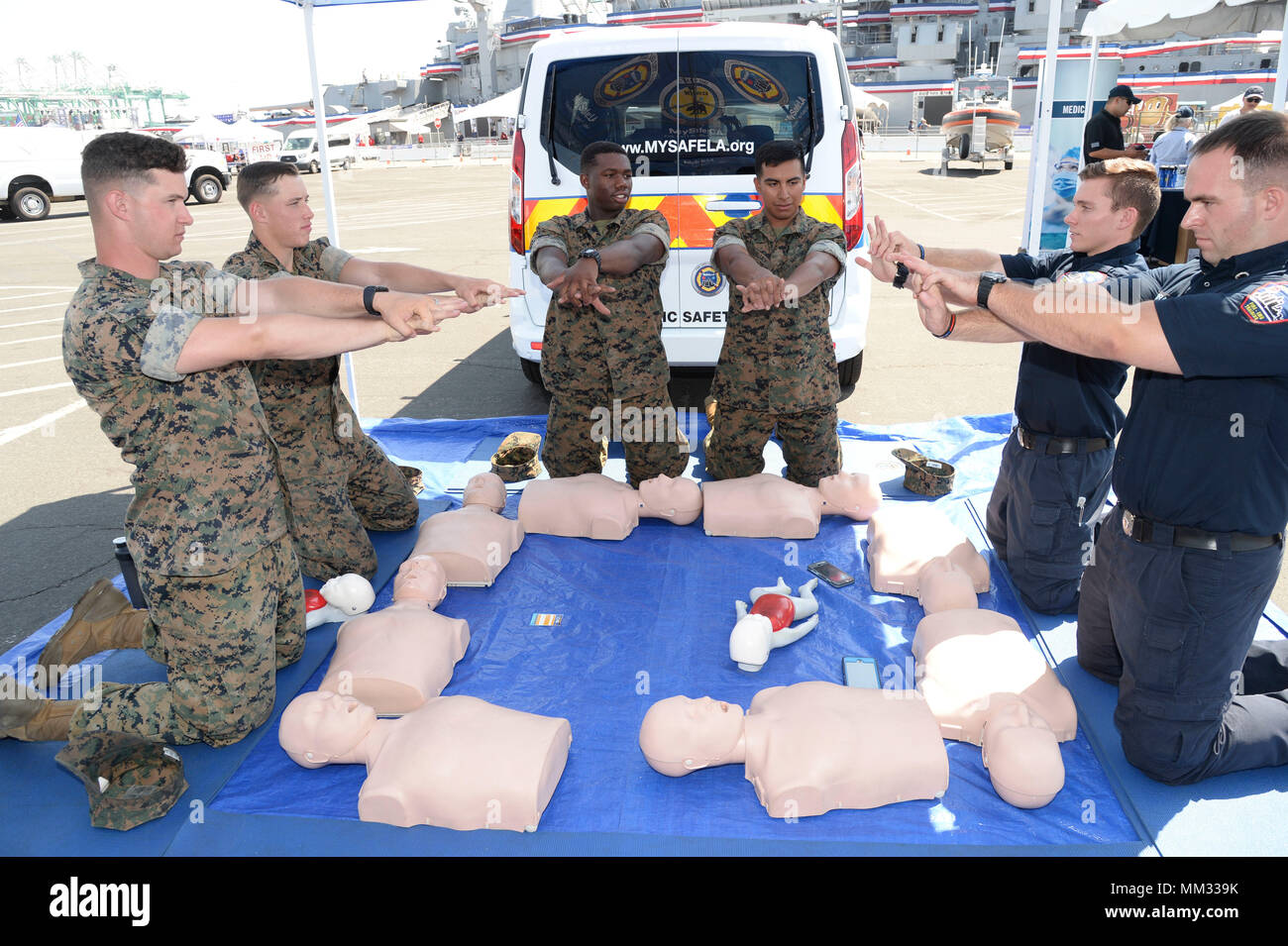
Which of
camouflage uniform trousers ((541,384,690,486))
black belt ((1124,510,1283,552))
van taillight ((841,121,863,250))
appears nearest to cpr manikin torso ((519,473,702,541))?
camouflage uniform trousers ((541,384,690,486))

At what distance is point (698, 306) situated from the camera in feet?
17.5

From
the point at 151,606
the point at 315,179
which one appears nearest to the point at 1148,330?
the point at 151,606

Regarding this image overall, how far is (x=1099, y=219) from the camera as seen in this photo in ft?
11.0

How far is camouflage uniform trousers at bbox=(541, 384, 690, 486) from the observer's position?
185 inches

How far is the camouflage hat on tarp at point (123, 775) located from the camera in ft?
8.32

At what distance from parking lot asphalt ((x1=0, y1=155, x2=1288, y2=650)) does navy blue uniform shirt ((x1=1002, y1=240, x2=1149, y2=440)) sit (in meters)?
1.33

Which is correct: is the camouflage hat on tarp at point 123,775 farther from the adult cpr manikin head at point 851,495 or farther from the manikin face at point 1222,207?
the manikin face at point 1222,207

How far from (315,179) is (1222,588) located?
102ft

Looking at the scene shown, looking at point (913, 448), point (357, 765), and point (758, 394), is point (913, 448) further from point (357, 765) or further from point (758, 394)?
point (357, 765)

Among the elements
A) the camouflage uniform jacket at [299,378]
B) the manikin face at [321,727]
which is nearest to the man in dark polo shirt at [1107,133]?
the camouflage uniform jacket at [299,378]

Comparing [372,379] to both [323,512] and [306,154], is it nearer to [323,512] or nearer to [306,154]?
[323,512]

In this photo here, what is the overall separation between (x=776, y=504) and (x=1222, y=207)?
7.46ft

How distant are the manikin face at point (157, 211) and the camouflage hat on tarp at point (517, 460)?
2.51 metres

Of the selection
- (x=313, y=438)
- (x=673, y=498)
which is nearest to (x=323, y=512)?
(x=313, y=438)
